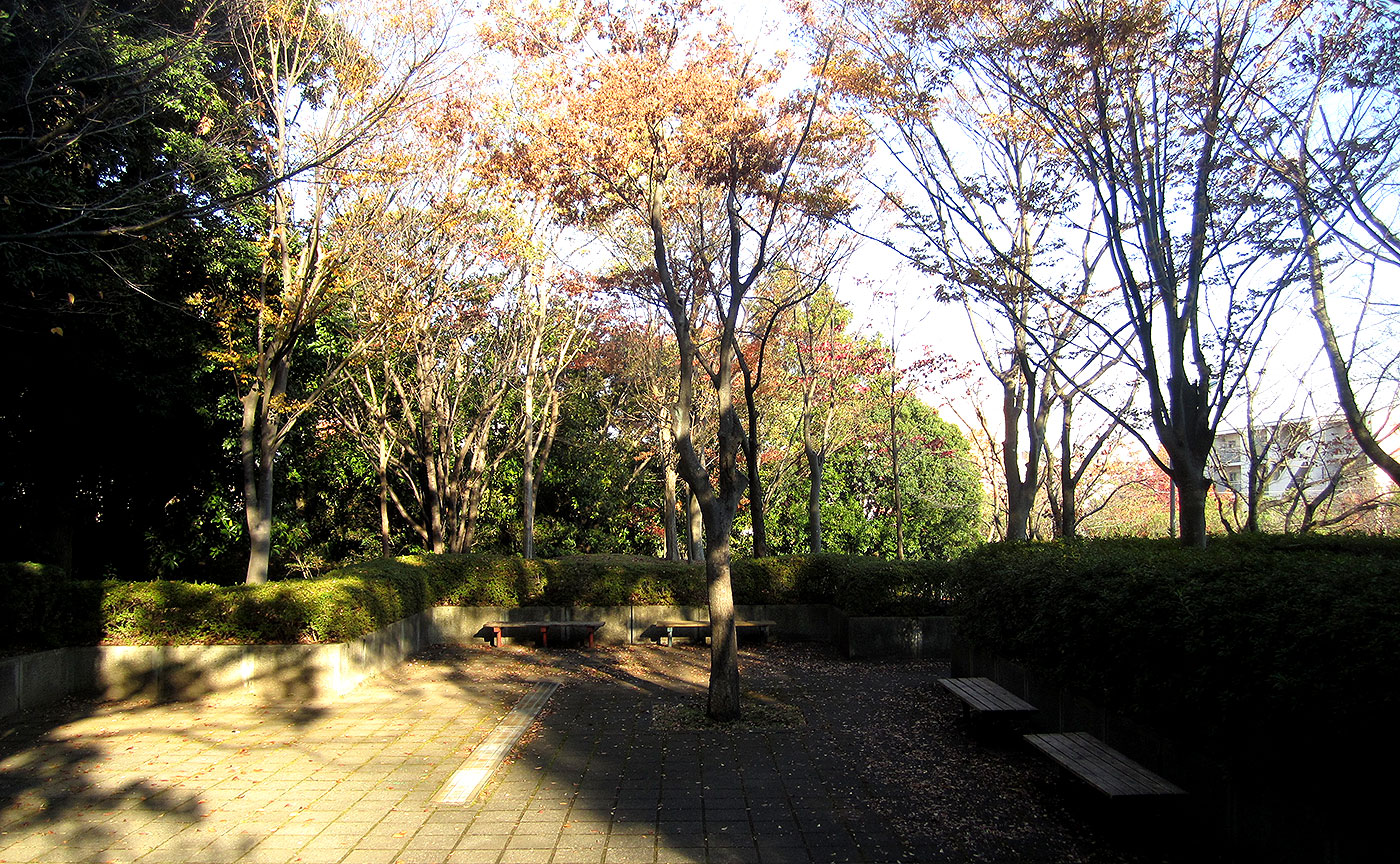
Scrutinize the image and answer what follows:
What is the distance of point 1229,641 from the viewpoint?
4.15 meters

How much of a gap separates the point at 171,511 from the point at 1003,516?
21.5 meters

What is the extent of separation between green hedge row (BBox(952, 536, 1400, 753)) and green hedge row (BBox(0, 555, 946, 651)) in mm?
4736

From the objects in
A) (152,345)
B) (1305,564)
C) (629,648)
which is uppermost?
(152,345)

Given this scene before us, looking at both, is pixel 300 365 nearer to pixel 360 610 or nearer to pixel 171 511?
pixel 171 511

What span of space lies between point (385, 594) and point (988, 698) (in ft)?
21.0

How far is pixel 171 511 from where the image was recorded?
49.7 ft

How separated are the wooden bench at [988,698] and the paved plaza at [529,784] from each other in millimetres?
306

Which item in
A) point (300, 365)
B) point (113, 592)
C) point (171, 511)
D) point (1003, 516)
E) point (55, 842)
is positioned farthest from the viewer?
point (1003, 516)

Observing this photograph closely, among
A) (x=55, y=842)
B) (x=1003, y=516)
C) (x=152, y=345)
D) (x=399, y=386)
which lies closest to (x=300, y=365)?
(x=399, y=386)

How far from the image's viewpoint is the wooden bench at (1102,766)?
4.34m

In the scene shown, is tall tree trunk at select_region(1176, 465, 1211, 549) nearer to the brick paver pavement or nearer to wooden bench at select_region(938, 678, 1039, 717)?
wooden bench at select_region(938, 678, 1039, 717)

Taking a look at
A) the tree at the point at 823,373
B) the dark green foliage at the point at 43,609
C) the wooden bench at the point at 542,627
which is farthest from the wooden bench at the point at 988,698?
the tree at the point at 823,373

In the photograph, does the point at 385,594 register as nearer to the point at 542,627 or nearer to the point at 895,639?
the point at 542,627

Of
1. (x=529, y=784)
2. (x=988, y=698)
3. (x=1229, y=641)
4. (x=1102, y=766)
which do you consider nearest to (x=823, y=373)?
(x=988, y=698)
